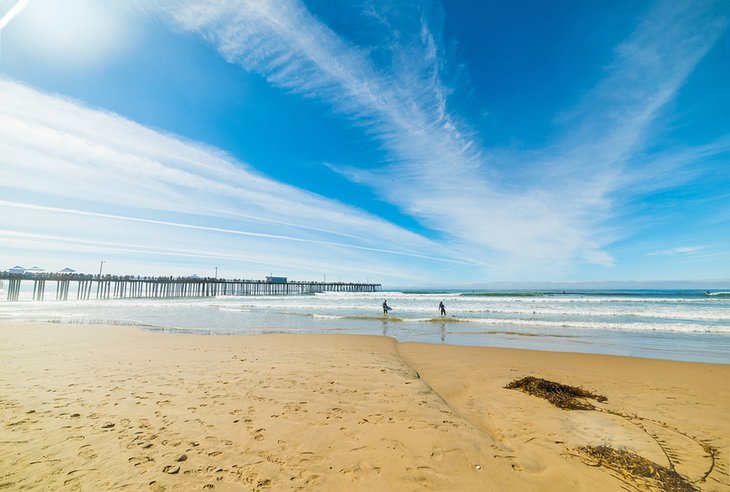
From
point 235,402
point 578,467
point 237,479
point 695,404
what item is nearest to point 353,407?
point 235,402

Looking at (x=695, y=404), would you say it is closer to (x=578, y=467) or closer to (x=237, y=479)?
(x=578, y=467)

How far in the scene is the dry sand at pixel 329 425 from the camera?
3545 mm

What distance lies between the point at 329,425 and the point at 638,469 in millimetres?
4043

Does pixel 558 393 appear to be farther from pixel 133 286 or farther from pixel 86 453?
pixel 133 286

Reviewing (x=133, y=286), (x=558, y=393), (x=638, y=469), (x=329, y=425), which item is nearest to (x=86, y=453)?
(x=329, y=425)

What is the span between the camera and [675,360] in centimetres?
1115

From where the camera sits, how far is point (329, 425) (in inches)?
191

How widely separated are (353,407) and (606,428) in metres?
4.22

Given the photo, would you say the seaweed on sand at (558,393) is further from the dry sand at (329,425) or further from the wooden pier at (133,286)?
the wooden pier at (133,286)

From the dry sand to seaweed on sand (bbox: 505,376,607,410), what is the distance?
0.26 metres

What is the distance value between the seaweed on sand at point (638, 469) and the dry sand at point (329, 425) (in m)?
0.15

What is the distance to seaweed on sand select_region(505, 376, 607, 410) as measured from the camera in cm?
626

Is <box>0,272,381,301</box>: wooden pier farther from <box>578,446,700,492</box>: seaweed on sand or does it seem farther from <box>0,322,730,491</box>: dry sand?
<box>578,446,700,492</box>: seaweed on sand

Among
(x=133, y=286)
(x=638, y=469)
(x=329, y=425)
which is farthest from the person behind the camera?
(x=133, y=286)
